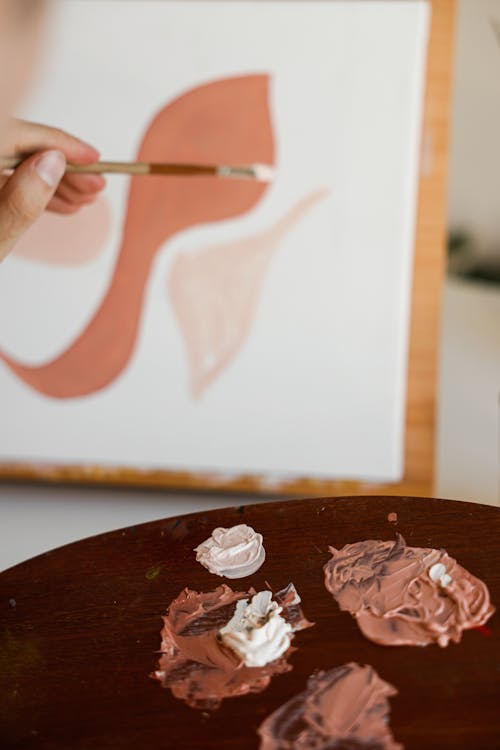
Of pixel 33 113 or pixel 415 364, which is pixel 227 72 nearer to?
pixel 33 113

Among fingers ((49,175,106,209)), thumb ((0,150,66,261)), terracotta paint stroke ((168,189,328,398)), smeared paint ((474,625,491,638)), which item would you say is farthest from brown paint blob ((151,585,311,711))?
terracotta paint stroke ((168,189,328,398))

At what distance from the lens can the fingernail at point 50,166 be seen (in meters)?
0.78

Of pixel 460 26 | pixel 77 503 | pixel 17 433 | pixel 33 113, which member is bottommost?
pixel 77 503

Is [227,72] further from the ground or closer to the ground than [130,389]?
further from the ground

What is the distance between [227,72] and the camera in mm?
1254

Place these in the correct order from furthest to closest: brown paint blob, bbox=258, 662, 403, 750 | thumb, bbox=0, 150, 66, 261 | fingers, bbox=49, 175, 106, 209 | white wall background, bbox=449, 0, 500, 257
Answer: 1. white wall background, bbox=449, 0, 500, 257
2. fingers, bbox=49, 175, 106, 209
3. thumb, bbox=0, 150, 66, 261
4. brown paint blob, bbox=258, 662, 403, 750

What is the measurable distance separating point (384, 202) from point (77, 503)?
0.64m

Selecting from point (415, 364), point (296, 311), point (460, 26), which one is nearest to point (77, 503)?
point (296, 311)

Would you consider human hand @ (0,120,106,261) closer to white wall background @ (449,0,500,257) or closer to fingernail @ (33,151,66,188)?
fingernail @ (33,151,66,188)

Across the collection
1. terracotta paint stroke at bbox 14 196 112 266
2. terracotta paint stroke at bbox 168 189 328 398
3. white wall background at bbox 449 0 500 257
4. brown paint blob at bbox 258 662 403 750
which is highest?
white wall background at bbox 449 0 500 257

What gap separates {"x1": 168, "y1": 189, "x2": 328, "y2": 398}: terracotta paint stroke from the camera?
4.15 ft

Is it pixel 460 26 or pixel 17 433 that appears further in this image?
pixel 17 433

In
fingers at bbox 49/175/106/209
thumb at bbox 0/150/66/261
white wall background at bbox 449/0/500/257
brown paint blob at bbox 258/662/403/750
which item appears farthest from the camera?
white wall background at bbox 449/0/500/257

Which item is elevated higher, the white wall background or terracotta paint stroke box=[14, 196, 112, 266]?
the white wall background
